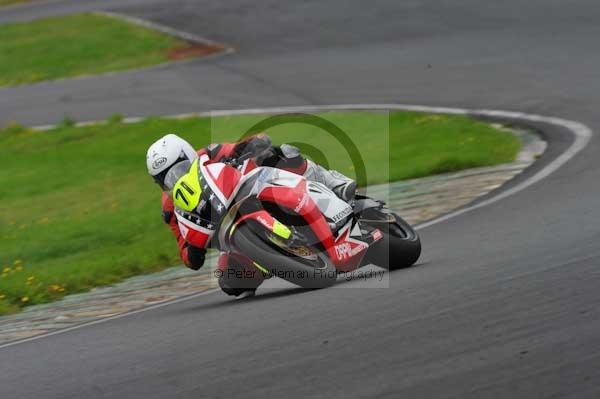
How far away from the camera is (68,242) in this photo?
12062 millimetres

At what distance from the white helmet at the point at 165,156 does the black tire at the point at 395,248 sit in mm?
1524

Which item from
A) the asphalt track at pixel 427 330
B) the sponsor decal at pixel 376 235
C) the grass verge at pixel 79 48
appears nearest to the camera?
the asphalt track at pixel 427 330

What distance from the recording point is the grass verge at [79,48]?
77.9 feet

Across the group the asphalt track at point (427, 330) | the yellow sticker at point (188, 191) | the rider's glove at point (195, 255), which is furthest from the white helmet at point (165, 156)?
the asphalt track at point (427, 330)

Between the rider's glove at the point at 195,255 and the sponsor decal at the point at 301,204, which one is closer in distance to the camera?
the sponsor decal at the point at 301,204

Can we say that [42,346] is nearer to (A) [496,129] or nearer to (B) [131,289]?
(B) [131,289]

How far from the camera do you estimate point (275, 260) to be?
7.03 m

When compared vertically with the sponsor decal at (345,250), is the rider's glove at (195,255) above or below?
A: below

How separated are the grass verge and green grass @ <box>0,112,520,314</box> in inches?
199

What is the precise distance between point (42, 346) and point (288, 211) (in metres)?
1.99

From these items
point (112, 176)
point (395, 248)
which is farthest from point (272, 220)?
point (112, 176)

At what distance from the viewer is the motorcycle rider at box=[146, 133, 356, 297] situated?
742cm

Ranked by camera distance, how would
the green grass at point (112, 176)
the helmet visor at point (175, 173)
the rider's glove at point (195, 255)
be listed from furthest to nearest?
the green grass at point (112, 176) → the rider's glove at point (195, 255) → the helmet visor at point (175, 173)

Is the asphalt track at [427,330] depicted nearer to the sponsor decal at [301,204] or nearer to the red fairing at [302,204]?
the red fairing at [302,204]
